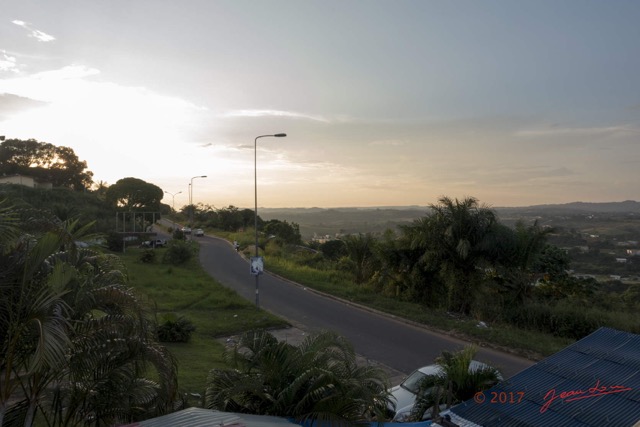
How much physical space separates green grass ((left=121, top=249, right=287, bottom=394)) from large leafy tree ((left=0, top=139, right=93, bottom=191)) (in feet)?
162

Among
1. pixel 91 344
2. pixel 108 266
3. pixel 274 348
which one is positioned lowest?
pixel 274 348

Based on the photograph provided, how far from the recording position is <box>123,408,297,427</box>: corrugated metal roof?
4.22 m

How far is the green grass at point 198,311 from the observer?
33.8 feet

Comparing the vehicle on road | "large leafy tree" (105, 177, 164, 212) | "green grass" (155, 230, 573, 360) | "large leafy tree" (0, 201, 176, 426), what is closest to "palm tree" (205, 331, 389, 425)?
"large leafy tree" (0, 201, 176, 426)

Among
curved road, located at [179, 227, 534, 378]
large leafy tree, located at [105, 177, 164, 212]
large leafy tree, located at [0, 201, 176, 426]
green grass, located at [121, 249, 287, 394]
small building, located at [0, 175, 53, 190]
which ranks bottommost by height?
curved road, located at [179, 227, 534, 378]

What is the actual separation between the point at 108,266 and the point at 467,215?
14.5 m

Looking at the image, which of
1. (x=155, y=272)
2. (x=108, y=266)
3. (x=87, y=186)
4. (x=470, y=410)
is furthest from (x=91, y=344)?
(x=87, y=186)

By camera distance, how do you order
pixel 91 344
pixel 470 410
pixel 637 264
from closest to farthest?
pixel 91 344
pixel 470 410
pixel 637 264

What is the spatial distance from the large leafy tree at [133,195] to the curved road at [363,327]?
33468 millimetres

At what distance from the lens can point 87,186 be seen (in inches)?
2965

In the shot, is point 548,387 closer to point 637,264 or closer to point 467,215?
point 467,215

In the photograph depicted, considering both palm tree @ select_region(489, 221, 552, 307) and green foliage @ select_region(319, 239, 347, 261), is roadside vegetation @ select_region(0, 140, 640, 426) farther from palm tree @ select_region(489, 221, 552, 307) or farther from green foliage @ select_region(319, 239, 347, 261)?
green foliage @ select_region(319, 239, 347, 261)

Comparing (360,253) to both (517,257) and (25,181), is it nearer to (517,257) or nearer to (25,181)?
(517,257)

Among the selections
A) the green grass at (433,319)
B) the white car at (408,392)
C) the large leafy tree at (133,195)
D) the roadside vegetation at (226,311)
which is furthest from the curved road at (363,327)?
the large leafy tree at (133,195)
